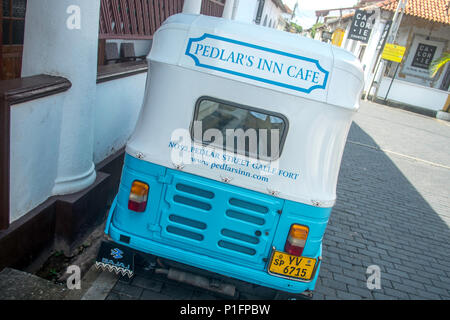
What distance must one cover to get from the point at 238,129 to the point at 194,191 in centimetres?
69

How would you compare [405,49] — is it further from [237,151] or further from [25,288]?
[25,288]

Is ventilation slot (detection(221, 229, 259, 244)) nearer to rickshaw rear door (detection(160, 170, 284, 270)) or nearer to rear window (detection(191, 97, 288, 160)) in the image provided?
rickshaw rear door (detection(160, 170, 284, 270))

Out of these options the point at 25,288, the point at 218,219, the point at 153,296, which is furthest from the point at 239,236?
the point at 25,288

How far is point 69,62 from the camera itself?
3.66 m

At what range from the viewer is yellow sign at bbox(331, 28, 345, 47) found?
33.9 metres

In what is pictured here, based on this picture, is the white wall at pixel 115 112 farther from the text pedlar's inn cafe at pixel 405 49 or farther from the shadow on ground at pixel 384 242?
the text pedlar's inn cafe at pixel 405 49

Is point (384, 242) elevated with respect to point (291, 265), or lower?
lower

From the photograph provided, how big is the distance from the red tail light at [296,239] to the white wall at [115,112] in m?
3.25

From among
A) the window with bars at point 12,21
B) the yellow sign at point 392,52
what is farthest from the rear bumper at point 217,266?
the yellow sign at point 392,52

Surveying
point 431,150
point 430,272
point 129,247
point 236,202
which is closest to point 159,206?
point 129,247

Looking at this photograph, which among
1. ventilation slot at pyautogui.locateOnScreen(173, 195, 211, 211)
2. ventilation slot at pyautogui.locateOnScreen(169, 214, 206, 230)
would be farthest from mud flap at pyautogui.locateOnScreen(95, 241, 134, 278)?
ventilation slot at pyautogui.locateOnScreen(173, 195, 211, 211)

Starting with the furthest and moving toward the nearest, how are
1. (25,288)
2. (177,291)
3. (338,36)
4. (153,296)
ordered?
(338,36) → (177,291) → (153,296) → (25,288)
